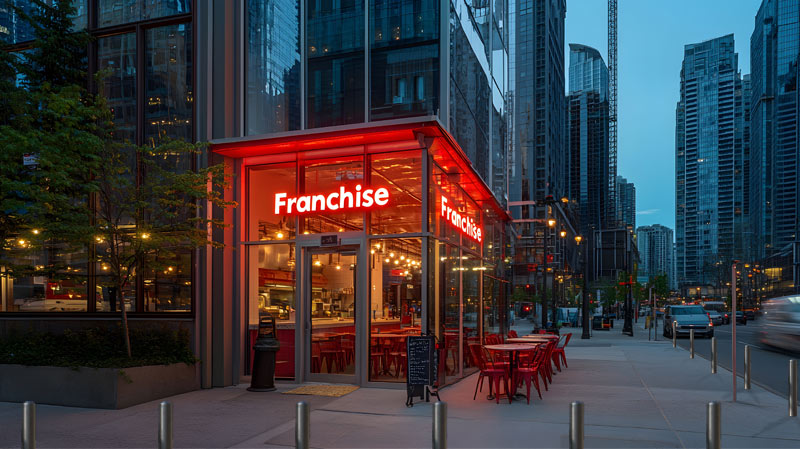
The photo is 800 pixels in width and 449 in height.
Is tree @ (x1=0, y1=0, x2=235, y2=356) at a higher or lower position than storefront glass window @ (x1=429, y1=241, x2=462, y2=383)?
higher

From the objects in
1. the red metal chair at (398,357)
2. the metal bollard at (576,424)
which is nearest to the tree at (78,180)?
the red metal chair at (398,357)

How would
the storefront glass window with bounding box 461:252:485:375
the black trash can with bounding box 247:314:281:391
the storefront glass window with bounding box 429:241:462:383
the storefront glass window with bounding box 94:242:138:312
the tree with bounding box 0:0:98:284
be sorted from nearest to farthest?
the tree with bounding box 0:0:98:284 → the black trash can with bounding box 247:314:281:391 → the storefront glass window with bounding box 429:241:462:383 → the storefront glass window with bounding box 94:242:138:312 → the storefront glass window with bounding box 461:252:485:375

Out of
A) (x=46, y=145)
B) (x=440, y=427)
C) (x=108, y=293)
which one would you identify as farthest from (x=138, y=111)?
(x=440, y=427)

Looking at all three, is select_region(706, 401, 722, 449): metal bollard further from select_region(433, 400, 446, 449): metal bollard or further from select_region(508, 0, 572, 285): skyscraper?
select_region(508, 0, 572, 285): skyscraper

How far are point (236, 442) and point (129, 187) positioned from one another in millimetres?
5505

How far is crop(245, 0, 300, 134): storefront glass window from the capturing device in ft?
43.6

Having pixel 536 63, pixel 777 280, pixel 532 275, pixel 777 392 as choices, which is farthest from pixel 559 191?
pixel 777 392

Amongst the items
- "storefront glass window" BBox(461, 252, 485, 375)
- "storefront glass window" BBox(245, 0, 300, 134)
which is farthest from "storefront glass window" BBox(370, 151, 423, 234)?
"storefront glass window" BBox(461, 252, 485, 375)

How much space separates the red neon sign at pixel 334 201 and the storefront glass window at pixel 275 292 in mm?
938

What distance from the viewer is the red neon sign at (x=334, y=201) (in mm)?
11695

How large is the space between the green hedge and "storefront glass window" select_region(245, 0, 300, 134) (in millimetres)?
4887

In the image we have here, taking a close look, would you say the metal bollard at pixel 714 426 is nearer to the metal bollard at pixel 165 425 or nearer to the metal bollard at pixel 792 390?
the metal bollard at pixel 165 425

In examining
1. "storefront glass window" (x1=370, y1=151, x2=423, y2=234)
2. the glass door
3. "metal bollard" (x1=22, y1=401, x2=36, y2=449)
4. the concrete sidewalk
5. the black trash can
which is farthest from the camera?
the glass door

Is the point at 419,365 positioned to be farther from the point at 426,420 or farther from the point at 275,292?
the point at 275,292
